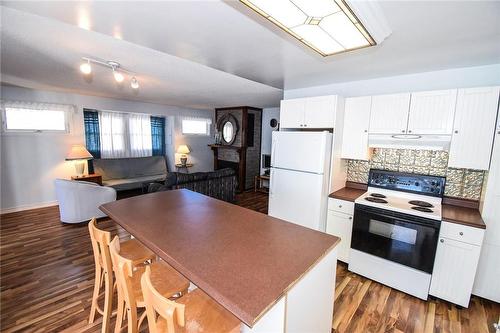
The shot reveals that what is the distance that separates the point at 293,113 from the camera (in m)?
3.09

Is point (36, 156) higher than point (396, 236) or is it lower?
higher

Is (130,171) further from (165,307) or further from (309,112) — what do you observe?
(165,307)

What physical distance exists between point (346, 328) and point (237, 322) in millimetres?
1301

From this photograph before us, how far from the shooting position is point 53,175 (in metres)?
4.45

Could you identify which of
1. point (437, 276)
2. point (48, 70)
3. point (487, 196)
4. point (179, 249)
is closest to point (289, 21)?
point (179, 249)

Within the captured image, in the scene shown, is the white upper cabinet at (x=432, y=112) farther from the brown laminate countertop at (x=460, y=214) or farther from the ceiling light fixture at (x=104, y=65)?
the ceiling light fixture at (x=104, y=65)

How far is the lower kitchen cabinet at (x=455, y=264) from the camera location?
1.95 m

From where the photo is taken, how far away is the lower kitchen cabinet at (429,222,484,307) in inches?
76.6

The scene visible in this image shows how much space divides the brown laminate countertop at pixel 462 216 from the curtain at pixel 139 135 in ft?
20.7

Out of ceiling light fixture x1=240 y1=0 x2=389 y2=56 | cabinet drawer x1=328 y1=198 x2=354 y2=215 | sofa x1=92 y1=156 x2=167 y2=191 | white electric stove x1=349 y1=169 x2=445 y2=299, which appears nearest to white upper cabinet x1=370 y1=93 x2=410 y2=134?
white electric stove x1=349 y1=169 x2=445 y2=299

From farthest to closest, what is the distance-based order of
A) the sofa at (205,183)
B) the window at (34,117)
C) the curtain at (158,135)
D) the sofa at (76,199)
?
the curtain at (158,135)
the window at (34,117)
the sofa at (205,183)
the sofa at (76,199)

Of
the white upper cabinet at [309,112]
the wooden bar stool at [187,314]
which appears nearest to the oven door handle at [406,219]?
the white upper cabinet at [309,112]

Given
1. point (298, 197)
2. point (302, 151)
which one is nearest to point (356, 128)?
point (302, 151)

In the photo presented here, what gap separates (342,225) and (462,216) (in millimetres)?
1116
